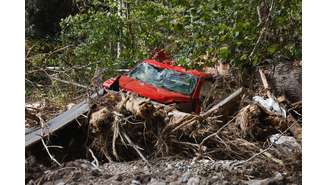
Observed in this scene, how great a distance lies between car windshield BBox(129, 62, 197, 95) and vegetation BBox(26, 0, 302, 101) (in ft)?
0.34

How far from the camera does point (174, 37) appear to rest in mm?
3363

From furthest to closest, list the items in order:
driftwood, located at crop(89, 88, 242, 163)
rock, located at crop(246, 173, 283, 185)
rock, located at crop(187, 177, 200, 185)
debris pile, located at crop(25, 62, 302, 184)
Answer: driftwood, located at crop(89, 88, 242, 163)
debris pile, located at crop(25, 62, 302, 184)
rock, located at crop(187, 177, 200, 185)
rock, located at crop(246, 173, 283, 185)

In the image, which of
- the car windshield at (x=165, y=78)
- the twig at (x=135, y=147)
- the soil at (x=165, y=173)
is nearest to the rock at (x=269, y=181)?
the soil at (x=165, y=173)

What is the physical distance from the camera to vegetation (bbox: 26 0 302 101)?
3012mm

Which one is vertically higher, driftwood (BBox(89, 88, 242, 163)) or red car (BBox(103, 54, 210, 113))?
red car (BBox(103, 54, 210, 113))

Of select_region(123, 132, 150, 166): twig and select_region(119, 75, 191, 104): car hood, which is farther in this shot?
select_region(119, 75, 191, 104): car hood

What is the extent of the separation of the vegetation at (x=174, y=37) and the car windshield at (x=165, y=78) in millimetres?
104

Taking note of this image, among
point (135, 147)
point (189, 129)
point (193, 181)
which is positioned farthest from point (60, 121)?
point (193, 181)

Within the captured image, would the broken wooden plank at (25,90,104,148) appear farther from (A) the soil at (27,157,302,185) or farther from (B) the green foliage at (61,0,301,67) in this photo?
(B) the green foliage at (61,0,301,67)

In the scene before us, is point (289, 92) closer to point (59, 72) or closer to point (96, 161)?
point (96, 161)

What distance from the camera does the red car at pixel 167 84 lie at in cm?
360

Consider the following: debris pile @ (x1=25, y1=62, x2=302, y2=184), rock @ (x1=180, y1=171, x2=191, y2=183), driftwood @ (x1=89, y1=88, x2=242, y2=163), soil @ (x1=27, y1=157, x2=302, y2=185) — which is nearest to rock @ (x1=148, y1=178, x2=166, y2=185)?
soil @ (x1=27, y1=157, x2=302, y2=185)

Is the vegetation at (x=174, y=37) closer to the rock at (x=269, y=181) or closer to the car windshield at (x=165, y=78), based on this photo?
the car windshield at (x=165, y=78)
